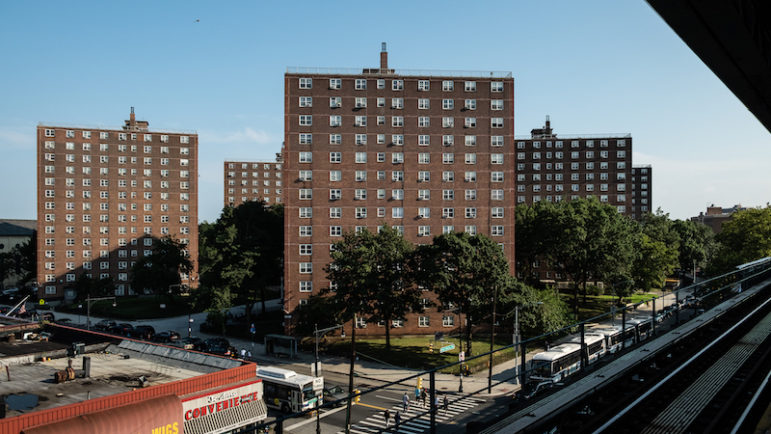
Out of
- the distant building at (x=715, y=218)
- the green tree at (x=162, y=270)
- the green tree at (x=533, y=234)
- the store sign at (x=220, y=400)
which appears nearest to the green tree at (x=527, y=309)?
the green tree at (x=533, y=234)

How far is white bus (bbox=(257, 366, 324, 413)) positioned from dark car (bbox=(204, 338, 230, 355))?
15049 mm

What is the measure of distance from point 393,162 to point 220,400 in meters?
39.6

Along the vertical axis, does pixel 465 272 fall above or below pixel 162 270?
above

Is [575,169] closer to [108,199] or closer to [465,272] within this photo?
[465,272]

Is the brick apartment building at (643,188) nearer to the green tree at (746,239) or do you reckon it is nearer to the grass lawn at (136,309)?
the green tree at (746,239)

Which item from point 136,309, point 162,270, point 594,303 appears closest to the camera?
point 594,303

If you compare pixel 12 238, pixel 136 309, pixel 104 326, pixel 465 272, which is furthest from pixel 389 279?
pixel 12 238

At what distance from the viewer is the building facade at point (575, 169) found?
104188 millimetres

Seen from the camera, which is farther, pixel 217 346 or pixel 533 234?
pixel 533 234

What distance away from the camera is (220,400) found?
983 inches

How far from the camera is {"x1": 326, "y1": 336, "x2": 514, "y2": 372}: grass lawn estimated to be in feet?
150

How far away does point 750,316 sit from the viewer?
72.5ft

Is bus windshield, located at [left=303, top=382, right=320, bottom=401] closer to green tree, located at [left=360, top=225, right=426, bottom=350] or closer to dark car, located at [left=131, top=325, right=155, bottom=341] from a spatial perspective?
green tree, located at [left=360, top=225, right=426, bottom=350]

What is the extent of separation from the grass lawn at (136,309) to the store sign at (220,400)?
5487 centimetres
